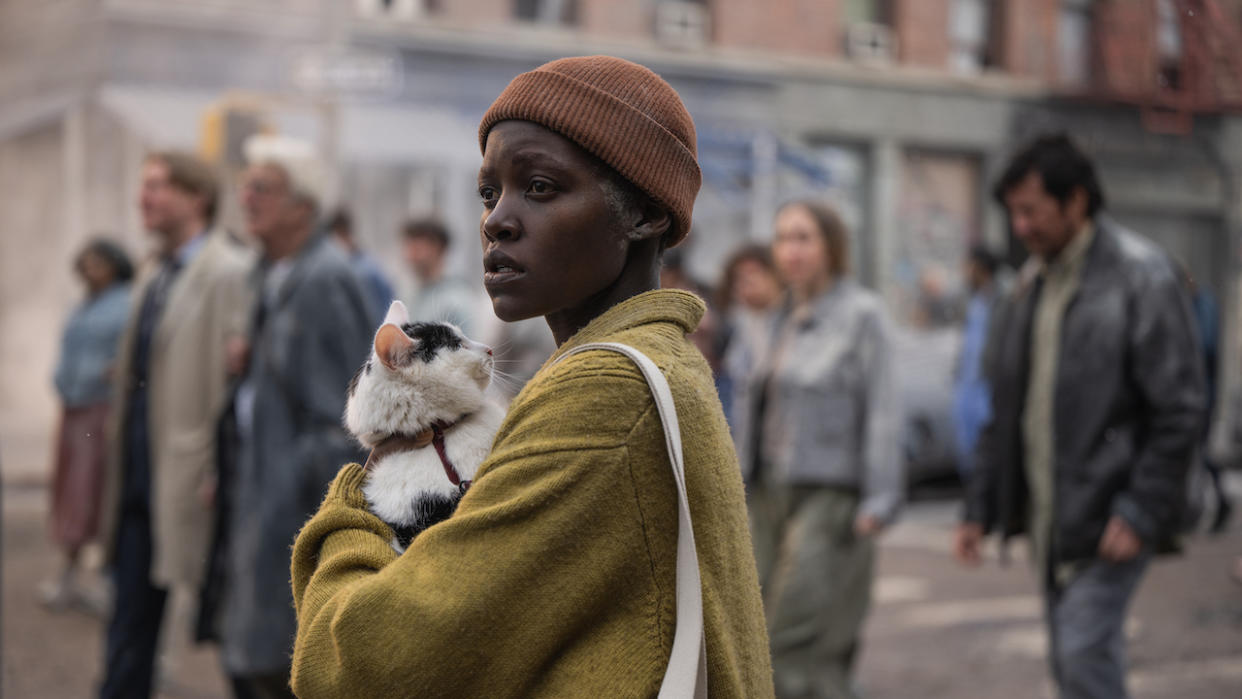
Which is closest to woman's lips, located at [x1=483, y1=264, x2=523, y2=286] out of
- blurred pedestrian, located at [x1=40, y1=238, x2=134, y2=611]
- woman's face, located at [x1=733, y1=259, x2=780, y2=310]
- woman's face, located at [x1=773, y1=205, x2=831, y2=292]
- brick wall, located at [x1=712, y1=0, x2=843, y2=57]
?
woman's face, located at [x1=773, y1=205, x2=831, y2=292]

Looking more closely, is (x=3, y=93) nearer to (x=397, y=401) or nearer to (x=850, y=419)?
(x=850, y=419)

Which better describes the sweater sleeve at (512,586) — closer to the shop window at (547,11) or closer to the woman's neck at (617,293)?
the woman's neck at (617,293)

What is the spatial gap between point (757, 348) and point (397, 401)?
4.12 meters

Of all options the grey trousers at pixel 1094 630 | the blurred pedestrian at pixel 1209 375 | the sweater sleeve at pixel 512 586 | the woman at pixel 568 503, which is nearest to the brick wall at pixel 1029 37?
the blurred pedestrian at pixel 1209 375

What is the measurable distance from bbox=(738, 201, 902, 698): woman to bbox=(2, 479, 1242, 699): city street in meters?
0.99

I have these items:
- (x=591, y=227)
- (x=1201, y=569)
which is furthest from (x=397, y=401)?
(x=1201, y=569)

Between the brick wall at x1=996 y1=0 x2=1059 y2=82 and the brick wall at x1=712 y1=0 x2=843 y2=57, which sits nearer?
the brick wall at x1=712 y1=0 x2=843 y2=57

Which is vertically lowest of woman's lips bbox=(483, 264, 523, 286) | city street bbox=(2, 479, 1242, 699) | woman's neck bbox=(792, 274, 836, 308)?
city street bbox=(2, 479, 1242, 699)

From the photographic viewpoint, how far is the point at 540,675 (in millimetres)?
1510

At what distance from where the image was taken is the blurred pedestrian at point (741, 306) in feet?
19.8

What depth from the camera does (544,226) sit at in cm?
167

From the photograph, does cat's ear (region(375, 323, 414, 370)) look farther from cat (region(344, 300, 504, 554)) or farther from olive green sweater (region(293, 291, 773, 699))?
olive green sweater (region(293, 291, 773, 699))

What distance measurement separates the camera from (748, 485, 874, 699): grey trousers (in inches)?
197

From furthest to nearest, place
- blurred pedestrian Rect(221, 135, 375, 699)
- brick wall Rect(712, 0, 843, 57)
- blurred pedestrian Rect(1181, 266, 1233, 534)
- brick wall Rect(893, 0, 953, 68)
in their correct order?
brick wall Rect(893, 0, 953, 68)
brick wall Rect(712, 0, 843, 57)
blurred pedestrian Rect(1181, 266, 1233, 534)
blurred pedestrian Rect(221, 135, 375, 699)
